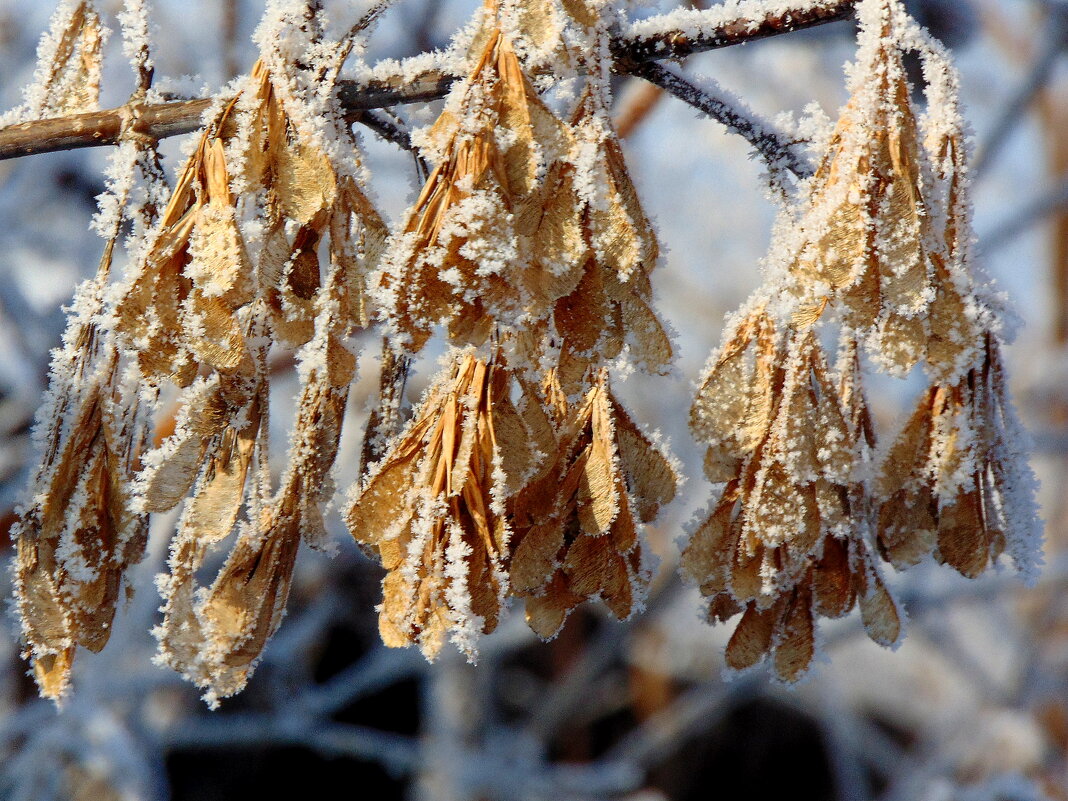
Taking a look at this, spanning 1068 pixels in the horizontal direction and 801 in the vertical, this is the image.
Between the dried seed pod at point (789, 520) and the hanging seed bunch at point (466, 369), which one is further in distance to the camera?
the dried seed pod at point (789, 520)

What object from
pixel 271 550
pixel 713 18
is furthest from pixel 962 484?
pixel 271 550

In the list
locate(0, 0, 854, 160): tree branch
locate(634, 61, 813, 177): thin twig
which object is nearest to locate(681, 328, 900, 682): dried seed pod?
locate(634, 61, 813, 177): thin twig

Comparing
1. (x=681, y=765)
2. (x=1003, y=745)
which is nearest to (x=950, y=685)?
(x=1003, y=745)

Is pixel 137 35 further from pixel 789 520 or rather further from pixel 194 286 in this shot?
pixel 789 520

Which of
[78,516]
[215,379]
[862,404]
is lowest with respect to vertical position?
[78,516]

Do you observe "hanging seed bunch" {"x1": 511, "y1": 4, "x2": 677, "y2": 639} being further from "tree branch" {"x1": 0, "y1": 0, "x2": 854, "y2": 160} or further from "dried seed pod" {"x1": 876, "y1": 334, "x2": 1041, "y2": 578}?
"dried seed pod" {"x1": 876, "y1": 334, "x2": 1041, "y2": 578}

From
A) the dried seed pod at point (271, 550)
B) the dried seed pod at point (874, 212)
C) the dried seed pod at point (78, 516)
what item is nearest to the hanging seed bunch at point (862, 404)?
the dried seed pod at point (874, 212)

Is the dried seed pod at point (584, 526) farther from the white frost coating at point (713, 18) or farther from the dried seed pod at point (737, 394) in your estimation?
the white frost coating at point (713, 18)
